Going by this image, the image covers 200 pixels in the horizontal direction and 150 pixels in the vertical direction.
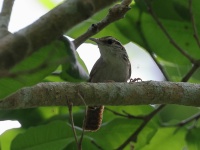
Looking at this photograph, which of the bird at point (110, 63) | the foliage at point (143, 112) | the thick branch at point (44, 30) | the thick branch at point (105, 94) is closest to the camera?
the thick branch at point (44, 30)

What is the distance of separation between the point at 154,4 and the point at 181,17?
23 centimetres

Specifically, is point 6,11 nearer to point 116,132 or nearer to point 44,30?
point 44,30

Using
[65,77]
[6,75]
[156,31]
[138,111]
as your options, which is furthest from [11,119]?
[6,75]

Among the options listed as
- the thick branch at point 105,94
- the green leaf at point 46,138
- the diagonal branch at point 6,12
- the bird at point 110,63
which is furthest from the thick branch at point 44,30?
the bird at point 110,63

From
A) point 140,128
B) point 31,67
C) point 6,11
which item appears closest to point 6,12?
point 6,11

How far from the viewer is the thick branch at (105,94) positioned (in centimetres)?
239

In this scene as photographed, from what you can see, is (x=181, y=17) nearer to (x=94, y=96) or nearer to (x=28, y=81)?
(x=94, y=96)

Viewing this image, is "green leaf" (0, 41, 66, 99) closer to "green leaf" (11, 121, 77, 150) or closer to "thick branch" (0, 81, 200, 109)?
"thick branch" (0, 81, 200, 109)

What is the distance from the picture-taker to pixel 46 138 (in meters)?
3.41

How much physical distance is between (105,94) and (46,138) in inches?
37.8

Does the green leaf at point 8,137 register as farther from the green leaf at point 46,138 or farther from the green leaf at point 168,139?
the green leaf at point 168,139

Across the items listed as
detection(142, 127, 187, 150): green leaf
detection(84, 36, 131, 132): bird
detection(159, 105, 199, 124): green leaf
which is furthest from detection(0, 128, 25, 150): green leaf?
detection(159, 105, 199, 124): green leaf

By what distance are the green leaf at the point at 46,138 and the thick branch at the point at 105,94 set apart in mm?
846

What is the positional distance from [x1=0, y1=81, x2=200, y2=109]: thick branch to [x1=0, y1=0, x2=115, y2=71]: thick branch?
36.0 inches
